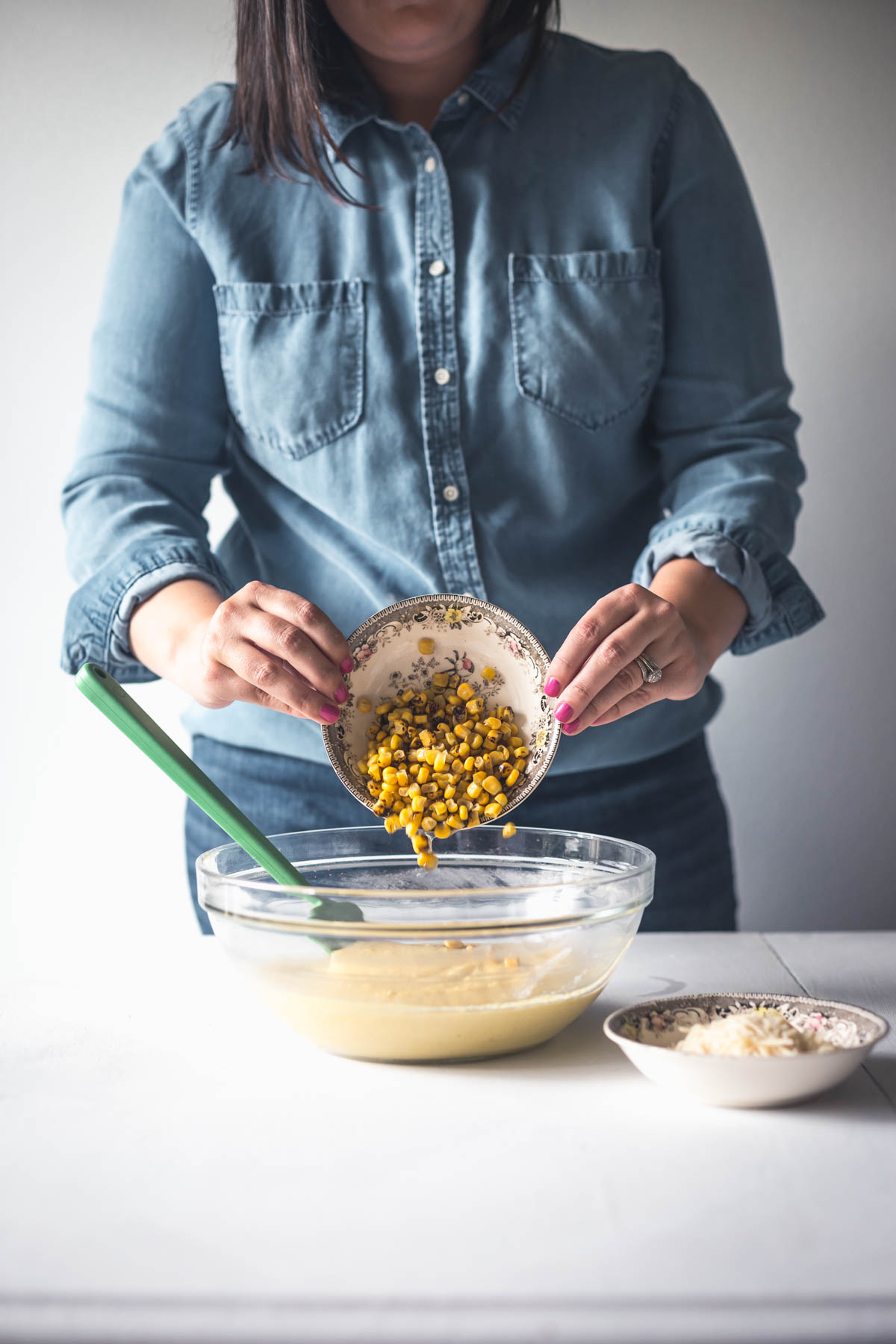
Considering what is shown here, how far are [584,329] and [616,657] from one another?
59 cm

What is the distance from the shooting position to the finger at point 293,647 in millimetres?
1123

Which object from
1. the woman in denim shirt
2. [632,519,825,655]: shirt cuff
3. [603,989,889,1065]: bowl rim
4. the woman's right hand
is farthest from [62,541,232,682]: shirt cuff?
[603,989,889,1065]: bowl rim

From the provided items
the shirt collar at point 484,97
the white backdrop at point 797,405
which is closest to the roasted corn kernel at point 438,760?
the shirt collar at point 484,97

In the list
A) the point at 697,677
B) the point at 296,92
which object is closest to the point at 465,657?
the point at 697,677

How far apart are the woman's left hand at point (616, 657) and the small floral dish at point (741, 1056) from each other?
0.30 metres

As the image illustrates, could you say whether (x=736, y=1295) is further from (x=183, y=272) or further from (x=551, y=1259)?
(x=183, y=272)

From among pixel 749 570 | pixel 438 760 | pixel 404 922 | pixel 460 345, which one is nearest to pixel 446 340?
pixel 460 345

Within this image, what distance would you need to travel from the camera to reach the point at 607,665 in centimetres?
112

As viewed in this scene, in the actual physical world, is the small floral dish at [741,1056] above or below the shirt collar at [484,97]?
below

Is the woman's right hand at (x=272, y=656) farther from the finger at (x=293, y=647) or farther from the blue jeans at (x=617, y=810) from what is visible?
the blue jeans at (x=617, y=810)

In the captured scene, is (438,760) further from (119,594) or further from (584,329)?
(584,329)

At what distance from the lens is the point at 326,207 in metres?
1.54

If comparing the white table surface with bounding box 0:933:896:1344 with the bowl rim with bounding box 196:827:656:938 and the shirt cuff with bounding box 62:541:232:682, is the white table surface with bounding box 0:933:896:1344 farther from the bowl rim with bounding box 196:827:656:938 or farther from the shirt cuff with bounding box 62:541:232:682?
the shirt cuff with bounding box 62:541:232:682

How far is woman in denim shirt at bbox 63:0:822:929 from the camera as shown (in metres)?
1.49
